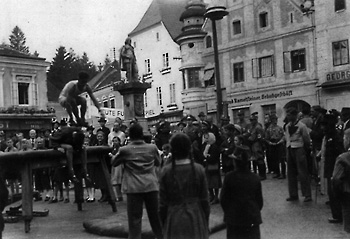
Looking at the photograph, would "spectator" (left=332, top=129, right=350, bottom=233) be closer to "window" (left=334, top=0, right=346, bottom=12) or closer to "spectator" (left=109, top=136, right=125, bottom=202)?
"spectator" (left=109, top=136, right=125, bottom=202)

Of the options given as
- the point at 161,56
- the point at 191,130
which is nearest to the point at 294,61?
the point at 161,56

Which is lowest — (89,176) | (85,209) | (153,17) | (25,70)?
(85,209)

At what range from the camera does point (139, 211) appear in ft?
23.8

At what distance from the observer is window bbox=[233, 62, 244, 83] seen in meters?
35.2

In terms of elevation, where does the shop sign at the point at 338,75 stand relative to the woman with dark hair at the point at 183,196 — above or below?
above

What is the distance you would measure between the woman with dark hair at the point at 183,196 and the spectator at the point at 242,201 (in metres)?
0.43

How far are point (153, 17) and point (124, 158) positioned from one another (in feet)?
142

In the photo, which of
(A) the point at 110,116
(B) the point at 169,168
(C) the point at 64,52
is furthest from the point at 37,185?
(C) the point at 64,52

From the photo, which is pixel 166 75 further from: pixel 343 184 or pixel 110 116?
pixel 343 184

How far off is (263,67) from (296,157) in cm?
2386

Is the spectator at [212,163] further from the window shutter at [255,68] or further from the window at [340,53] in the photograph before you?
the window shutter at [255,68]

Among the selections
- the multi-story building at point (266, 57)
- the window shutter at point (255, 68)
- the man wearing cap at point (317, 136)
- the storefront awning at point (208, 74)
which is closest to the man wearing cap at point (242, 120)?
the man wearing cap at point (317, 136)

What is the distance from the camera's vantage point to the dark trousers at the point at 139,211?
717 cm

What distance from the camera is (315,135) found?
11328 mm
